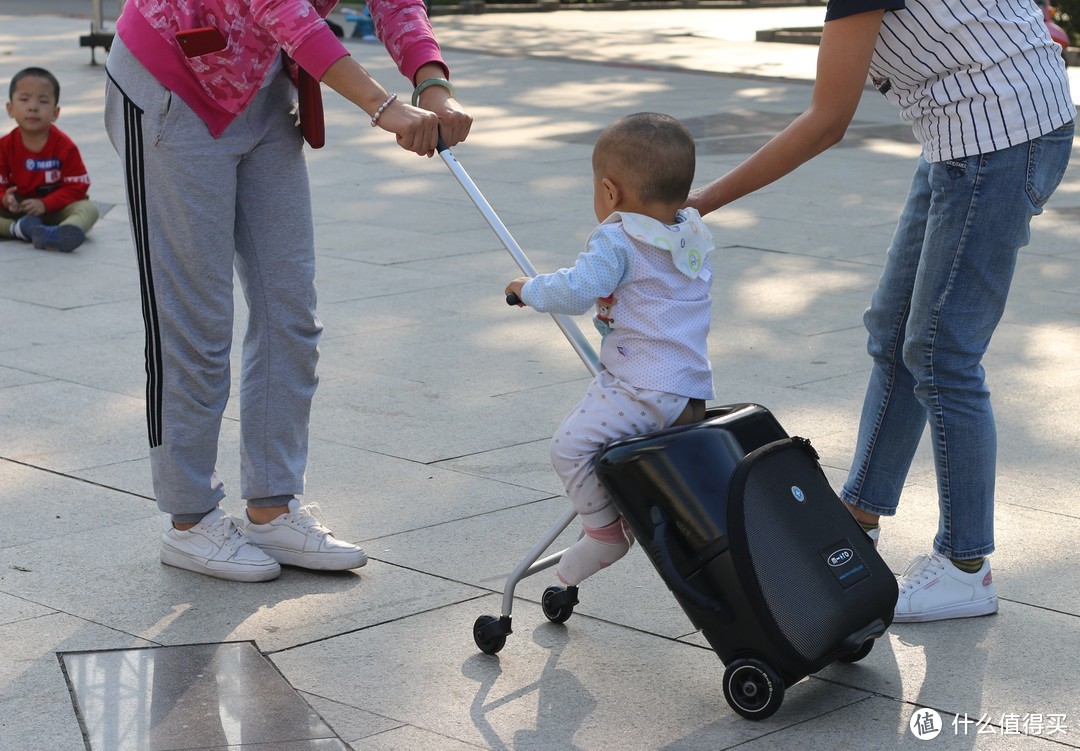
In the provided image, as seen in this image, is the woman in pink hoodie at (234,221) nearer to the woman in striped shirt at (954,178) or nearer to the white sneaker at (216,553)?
the white sneaker at (216,553)

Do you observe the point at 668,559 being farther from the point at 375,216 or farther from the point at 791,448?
the point at 375,216

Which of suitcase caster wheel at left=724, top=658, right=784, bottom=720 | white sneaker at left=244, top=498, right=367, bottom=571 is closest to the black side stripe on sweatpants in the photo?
white sneaker at left=244, top=498, right=367, bottom=571

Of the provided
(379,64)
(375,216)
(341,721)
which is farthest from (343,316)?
(379,64)

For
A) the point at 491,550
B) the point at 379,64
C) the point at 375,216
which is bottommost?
the point at 379,64

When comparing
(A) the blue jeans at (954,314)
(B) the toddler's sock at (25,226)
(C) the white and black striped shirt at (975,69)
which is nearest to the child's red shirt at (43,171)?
(B) the toddler's sock at (25,226)

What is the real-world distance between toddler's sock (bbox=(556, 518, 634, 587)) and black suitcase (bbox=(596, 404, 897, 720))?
0.19 meters

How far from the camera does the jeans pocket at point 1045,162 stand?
3.30 meters

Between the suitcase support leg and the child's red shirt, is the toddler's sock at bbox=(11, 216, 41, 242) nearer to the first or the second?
the child's red shirt

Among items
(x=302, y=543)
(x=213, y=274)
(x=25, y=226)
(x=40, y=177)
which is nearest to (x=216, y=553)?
(x=302, y=543)

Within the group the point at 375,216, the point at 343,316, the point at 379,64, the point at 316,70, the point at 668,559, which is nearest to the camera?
the point at 668,559

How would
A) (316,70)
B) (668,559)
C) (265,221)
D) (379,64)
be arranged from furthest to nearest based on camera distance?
(379,64) → (265,221) → (316,70) → (668,559)

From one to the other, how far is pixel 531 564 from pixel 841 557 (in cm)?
70

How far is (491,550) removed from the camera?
3826 mm

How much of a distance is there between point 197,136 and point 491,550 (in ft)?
4.21
